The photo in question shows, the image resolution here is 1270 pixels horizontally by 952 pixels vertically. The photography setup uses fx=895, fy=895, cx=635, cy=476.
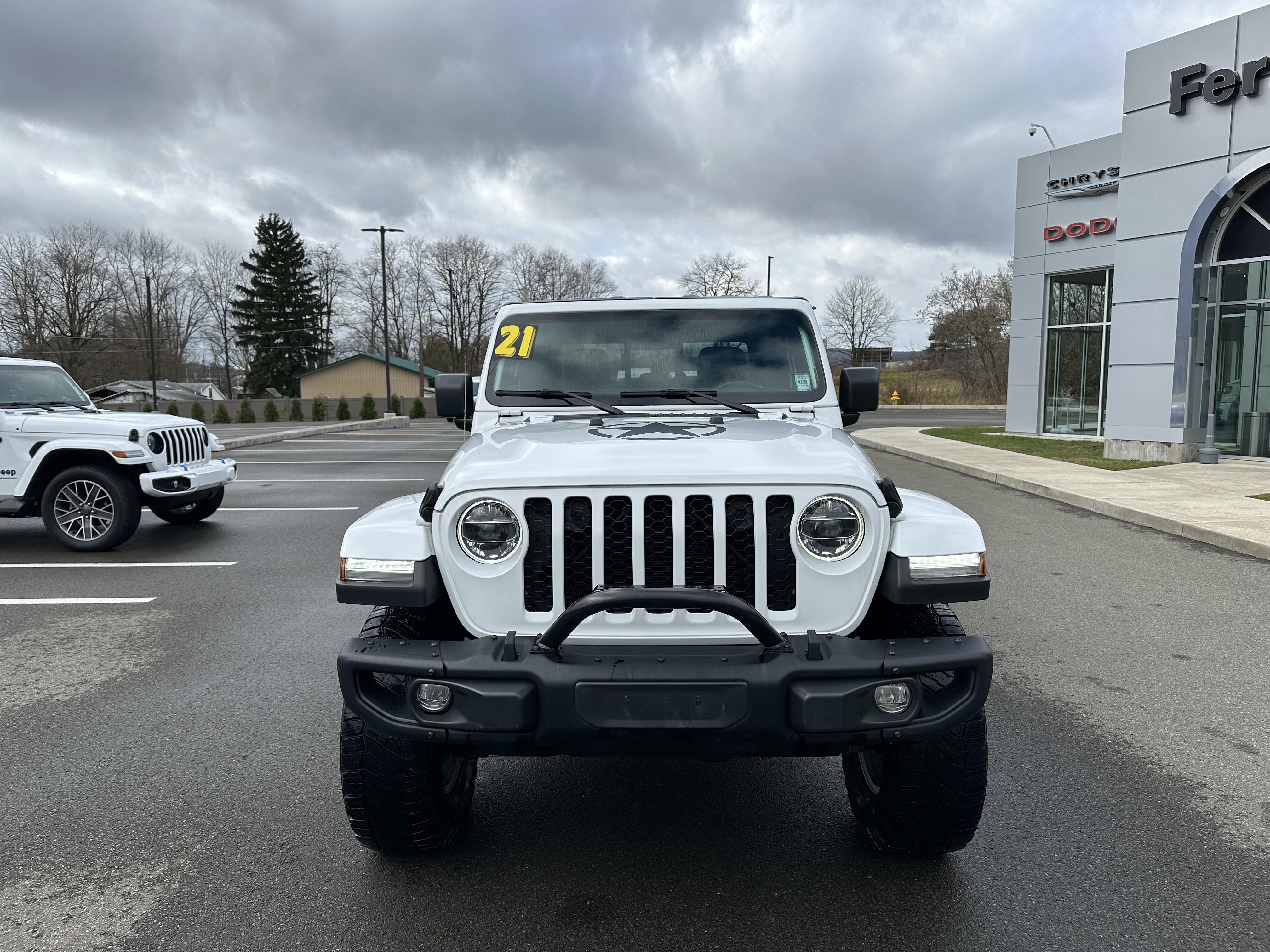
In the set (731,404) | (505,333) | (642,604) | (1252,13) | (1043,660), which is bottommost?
(1043,660)

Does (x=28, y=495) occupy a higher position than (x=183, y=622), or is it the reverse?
(x=28, y=495)

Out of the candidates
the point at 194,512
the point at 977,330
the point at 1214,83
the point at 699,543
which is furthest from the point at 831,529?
the point at 977,330

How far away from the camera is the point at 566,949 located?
7.84 ft

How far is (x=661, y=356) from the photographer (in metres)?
4.06

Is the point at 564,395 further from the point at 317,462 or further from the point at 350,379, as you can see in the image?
the point at 350,379

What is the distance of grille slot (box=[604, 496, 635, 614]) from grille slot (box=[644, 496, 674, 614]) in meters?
0.05

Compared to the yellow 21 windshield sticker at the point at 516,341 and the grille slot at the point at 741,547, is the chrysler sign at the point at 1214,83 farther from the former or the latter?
the grille slot at the point at 741,547

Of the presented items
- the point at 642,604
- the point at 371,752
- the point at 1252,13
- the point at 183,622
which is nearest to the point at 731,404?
the point at 642,604

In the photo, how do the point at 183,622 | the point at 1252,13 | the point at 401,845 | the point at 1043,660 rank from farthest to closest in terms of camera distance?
the point at 1252,13 → the point at 183,622 → the point at 1043,660 → the point at 401,845

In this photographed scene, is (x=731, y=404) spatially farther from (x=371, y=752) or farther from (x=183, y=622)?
(x=183, y=622)

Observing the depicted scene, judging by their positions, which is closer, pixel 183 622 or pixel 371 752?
pixel 371 752

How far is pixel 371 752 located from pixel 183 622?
3.90 meters

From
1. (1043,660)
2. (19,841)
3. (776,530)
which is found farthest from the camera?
(1043,660)

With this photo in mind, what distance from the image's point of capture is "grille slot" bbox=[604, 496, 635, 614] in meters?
2.55
